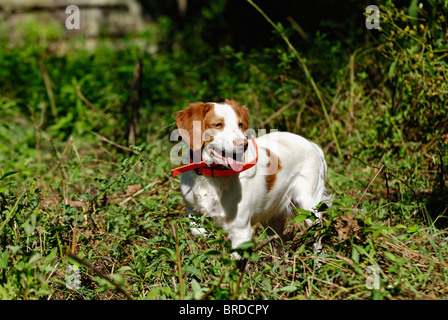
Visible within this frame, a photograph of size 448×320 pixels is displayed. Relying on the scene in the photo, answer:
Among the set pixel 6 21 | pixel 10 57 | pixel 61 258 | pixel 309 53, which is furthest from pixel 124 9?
pixel 61 258

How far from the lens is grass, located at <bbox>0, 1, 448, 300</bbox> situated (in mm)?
2213

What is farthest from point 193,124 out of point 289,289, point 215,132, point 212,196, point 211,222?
point 289,289

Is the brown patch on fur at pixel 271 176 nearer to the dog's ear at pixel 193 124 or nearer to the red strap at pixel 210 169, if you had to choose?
the red strap at pixel 210 169

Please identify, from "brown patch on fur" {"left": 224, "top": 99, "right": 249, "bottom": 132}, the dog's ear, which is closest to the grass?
the dog's ear

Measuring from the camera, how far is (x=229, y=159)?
8.25ft

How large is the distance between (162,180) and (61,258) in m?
1.21

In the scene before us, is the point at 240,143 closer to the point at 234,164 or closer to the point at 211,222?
the point at 234,164

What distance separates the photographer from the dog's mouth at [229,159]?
2.51 m

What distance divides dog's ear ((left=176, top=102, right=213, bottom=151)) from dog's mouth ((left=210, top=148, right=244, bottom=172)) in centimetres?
13
